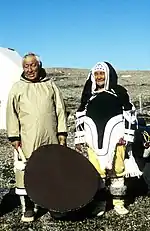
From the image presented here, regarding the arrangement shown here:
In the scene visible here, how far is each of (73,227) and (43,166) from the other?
34.4 inches

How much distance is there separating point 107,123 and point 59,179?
95 cm

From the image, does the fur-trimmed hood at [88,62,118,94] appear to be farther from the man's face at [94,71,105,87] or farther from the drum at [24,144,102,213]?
the drum at [24,144,102,213]

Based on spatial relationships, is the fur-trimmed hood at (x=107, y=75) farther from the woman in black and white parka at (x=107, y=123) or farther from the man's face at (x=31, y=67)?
the man's face at (x=31, y=67)

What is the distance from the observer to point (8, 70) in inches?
534

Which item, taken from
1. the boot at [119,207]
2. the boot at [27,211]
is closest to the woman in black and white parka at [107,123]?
the boot at [119,207]

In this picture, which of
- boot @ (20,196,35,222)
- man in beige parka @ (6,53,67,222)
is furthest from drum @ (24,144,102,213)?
boot @ (20,196,35,222)

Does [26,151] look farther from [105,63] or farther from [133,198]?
[133,198]

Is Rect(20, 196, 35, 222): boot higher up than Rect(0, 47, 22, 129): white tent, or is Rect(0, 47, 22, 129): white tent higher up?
Rect(0, 47, 22, 129): white tent

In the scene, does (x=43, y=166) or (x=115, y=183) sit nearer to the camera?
(x=43, y=166)

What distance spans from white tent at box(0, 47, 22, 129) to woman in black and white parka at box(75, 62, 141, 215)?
7493 mm

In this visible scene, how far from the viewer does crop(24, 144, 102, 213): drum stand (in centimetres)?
567

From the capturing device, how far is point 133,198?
7129mm

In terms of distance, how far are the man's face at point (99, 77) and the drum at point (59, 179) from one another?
941 mm

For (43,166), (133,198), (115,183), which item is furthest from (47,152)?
(133,198)
